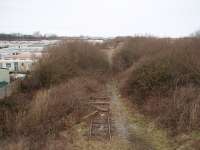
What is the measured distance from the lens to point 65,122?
9.91 m

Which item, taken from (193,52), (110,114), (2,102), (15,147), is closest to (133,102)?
(110,114)

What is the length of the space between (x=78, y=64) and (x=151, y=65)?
8454 millimetres

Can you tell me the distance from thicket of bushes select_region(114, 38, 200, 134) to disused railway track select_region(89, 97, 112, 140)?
1.65 m

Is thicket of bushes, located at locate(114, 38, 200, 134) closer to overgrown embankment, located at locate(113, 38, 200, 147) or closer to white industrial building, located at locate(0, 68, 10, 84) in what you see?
overgrown embankment, located at locate(113, 38, 200, 147)

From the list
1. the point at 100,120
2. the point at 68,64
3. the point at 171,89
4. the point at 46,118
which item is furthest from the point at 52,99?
the point at 68,64

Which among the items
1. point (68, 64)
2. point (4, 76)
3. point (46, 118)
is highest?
point (68, 64)

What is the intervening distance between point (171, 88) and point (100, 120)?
4.01m

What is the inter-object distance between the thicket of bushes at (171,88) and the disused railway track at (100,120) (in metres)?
1.65

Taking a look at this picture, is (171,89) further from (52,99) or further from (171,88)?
(52,99)

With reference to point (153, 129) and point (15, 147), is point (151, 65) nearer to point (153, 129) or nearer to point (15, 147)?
point (153, 129)

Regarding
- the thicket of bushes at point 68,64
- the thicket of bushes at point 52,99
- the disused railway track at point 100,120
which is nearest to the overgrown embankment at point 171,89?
the disused railway track at point 100,120

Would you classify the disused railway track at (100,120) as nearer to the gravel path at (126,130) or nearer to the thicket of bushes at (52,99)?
the gravel path at (126,130)

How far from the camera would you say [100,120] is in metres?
10.1

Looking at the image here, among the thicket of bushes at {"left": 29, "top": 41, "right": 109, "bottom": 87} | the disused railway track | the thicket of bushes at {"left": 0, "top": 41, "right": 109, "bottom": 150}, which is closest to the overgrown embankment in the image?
the disused railway track
